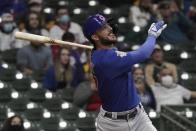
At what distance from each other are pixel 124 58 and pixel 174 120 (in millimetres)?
3335

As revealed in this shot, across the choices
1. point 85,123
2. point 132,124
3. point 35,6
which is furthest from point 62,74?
point 132,124

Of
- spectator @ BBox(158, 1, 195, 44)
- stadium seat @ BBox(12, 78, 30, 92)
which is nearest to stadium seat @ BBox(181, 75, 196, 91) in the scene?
spectator @ BBox(158, 1, 195, 44)

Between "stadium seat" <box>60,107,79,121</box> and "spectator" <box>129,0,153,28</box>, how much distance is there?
312 cm

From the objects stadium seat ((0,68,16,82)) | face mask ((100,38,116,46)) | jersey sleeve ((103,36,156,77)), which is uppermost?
face mask ((100,38,116,46))

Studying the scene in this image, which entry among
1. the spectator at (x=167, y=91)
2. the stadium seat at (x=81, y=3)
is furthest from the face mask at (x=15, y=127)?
the stadium seat at (x=81, y=3)

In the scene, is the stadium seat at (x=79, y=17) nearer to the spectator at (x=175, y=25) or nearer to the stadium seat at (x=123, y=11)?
the stadium seat at (x=123, y=11)

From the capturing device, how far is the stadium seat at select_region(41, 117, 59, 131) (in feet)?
36.3

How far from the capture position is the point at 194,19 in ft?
48.8

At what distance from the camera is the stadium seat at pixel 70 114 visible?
11.3m

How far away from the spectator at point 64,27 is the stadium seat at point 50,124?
2193 millimetres

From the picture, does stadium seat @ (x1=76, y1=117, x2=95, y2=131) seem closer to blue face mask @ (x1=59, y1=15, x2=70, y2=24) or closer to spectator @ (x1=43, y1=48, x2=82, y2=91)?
spectator @ (x1=43, y1=48, x2=82, y2=91)

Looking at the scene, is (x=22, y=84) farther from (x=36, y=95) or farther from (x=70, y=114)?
(x=70, y=114)

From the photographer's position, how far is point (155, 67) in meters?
12.2

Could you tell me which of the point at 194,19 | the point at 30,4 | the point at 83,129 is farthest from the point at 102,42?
the point at 194,19
